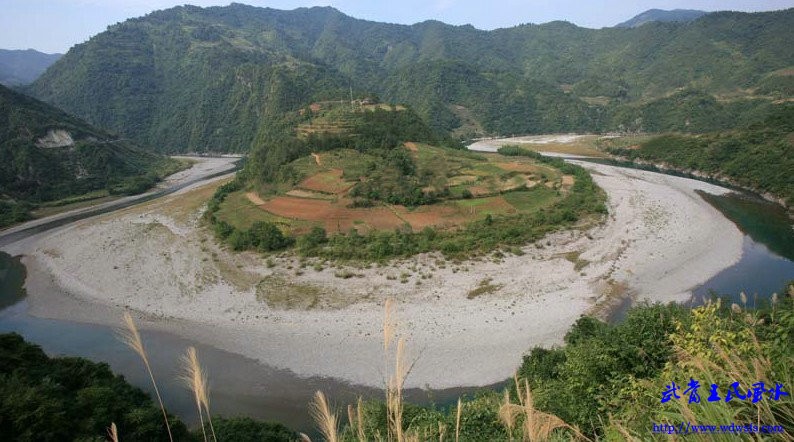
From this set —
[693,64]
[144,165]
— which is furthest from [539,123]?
[144,165]

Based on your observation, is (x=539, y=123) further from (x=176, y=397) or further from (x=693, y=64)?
(x=176, y=397)

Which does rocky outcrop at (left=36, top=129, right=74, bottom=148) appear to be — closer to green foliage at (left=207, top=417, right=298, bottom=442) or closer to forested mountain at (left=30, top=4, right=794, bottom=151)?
forested mountain at (left=30, top=4, right=794, bottom=151)

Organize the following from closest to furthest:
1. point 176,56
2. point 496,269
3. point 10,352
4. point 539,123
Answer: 1. point 10,352
2. point 496,269
3. point 539,123
4. point 176,56

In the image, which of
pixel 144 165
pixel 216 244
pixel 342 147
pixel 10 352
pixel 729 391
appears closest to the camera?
pixel 729 391

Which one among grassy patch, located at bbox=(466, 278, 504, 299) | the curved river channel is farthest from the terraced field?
the curved river channel

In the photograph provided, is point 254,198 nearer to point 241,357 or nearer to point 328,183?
point 328,183

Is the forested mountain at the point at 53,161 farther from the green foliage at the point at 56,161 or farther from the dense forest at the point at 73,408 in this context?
the dense forest at the point at 73,408
